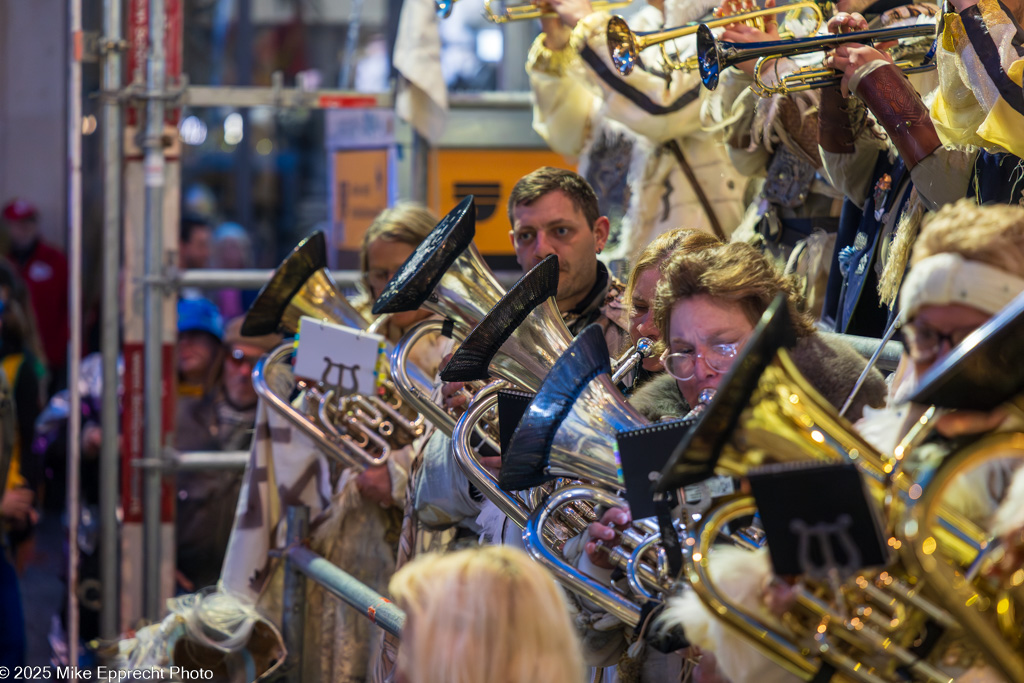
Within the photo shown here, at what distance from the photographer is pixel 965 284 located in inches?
62.5

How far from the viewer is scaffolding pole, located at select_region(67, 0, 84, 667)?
17.0 ft

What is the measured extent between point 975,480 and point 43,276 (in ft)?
24.3

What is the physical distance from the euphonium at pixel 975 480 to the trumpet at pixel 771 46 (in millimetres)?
1652

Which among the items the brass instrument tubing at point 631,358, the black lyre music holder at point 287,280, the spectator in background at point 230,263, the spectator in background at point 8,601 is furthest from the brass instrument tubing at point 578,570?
the spectator in background at point 230,263

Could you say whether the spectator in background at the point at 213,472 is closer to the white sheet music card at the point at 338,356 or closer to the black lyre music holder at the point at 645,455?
the white sheet music card at the point at 338,356

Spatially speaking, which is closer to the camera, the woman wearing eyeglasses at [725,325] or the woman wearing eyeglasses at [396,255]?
the woman wearing eyeglasses at [725,325]

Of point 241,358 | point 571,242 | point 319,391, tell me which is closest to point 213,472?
point 241,358

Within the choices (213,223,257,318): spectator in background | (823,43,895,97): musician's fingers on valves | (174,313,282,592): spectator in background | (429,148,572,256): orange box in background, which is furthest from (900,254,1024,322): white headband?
(213,223,257,318): spectator in background

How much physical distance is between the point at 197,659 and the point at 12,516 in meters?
1.79

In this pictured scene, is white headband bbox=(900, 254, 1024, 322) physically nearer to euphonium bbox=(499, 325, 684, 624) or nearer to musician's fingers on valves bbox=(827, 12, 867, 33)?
euphonium bbox=(499, 325, 684, 624)

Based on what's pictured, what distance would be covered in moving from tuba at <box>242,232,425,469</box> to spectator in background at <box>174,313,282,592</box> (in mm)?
1190

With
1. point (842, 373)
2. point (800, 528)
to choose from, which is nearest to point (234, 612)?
point (842, 373)

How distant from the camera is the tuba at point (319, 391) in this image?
12.6 ft

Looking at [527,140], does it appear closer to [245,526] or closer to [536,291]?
[245,526]
